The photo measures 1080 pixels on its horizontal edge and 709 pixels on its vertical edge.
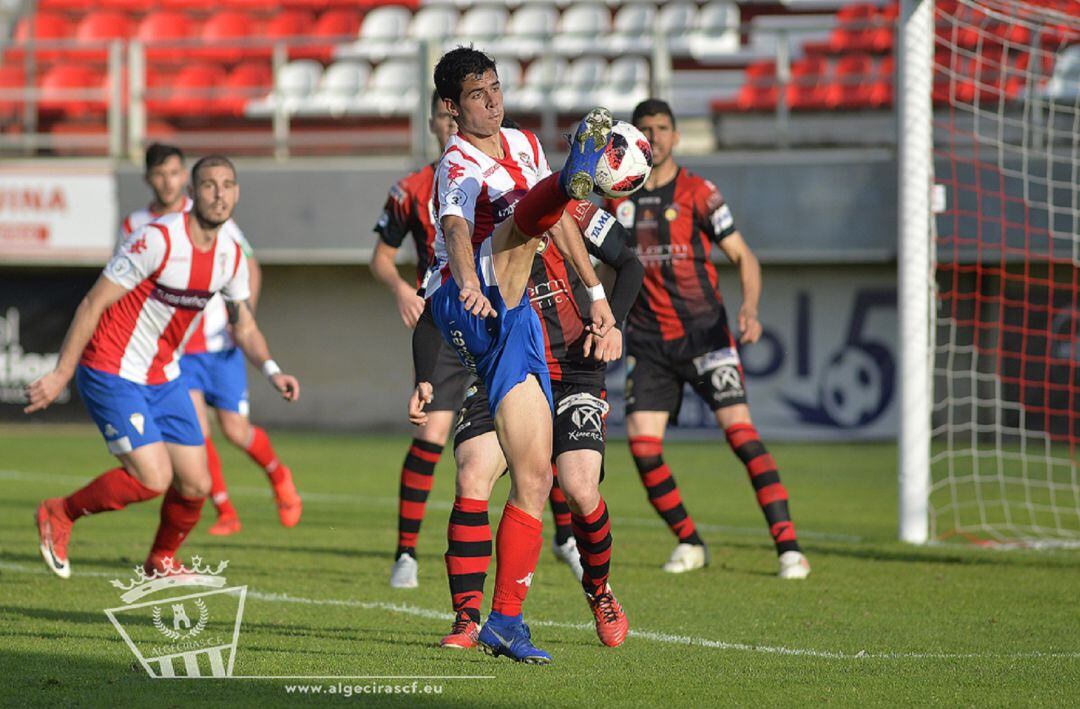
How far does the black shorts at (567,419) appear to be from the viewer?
538 centimetres

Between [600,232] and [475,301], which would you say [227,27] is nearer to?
[600,232]

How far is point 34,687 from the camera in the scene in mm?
4773

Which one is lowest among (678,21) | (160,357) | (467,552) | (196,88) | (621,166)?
(467,552)

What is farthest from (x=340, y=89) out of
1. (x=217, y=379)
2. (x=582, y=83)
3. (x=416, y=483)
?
(x=416, y=483)

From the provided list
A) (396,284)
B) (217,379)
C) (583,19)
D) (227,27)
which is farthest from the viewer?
(227,27)

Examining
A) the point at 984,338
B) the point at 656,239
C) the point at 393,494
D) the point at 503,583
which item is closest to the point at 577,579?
the point at 656,239

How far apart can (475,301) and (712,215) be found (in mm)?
3544

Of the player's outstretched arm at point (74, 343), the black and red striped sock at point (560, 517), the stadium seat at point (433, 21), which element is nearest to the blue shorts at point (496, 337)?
the player's outstretched arm at point (74, 343)

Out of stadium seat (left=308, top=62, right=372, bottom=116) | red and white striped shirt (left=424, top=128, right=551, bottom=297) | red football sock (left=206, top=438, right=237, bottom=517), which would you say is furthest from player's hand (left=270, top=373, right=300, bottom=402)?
stadium seat (left=308, top=62, right=372, bottom=116)

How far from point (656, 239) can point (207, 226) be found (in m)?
2.49

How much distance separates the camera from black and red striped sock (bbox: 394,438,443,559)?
7484 mm

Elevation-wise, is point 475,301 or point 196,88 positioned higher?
point 196,88

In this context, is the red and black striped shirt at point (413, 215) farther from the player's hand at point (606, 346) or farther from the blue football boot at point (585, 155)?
the blue football boot at point (585, 155)

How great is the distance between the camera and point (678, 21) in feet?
65.9
